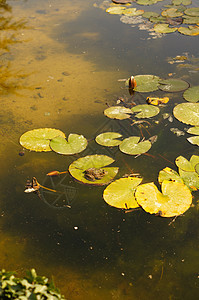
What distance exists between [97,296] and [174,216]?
0.90 metres

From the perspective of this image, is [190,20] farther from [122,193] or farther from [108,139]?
[122,193]

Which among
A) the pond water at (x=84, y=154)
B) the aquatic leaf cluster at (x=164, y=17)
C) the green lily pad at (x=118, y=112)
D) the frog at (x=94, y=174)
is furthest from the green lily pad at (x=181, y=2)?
the frog at (x=94, y=174)

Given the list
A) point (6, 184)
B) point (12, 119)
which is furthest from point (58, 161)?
point (12, 119)

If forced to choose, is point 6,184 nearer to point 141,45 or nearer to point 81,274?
point 81,274

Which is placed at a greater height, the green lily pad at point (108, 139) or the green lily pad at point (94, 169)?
the green lily pad at point (108, 139)

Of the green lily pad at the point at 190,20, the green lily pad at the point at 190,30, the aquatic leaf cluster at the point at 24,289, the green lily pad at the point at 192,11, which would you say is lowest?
the aquatic leaf cluster at the point at 24,289

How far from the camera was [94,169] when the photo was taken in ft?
9.70

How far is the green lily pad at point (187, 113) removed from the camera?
3480 millimetres

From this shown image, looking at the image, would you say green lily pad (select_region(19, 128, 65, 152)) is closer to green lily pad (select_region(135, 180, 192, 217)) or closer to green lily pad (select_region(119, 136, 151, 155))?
green lily pad (select_region(119, 136, 151, 155))

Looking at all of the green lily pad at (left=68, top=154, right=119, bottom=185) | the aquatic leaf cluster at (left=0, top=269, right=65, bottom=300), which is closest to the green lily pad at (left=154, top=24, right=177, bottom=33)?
the green lily pad at (left=68, top=154, right=119, bottom=185)

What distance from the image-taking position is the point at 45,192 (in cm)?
292

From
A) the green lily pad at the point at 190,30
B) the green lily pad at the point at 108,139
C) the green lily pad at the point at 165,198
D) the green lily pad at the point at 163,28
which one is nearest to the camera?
the green lily pad at the point at 165,198

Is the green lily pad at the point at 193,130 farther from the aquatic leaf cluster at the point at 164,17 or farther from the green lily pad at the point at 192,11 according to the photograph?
the green lily pad at the point at 192,11

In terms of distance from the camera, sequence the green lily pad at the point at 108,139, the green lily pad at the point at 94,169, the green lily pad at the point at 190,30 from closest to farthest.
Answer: the green lily pad at the point at 94,169 < the green lily pad at the point at 108,139 < the green lily pad at the point at 190,30
